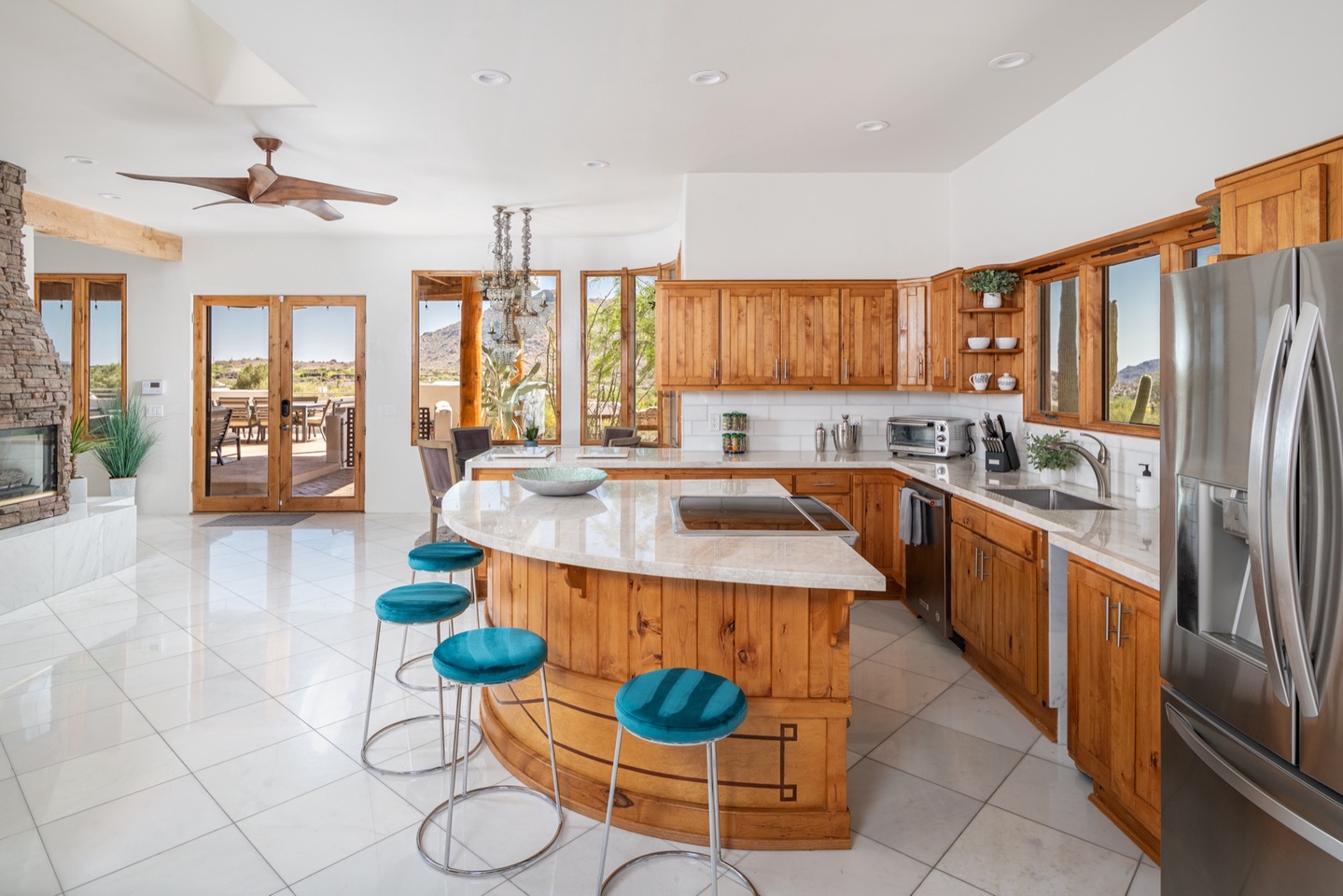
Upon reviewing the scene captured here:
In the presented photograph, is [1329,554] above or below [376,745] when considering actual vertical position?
above

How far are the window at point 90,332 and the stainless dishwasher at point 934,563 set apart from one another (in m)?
8.14

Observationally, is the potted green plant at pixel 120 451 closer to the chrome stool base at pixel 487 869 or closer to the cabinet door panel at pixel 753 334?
the cabinet door panel at pixel 753 334

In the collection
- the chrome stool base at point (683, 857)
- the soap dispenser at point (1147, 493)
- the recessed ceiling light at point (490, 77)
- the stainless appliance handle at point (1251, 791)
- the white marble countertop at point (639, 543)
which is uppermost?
the recessed ceiling light at point (490, 77)

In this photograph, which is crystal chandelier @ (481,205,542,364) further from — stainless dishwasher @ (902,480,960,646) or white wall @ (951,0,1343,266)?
white wall @ (951,0,1343,266)

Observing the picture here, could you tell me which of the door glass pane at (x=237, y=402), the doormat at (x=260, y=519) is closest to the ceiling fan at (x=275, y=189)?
the door glass pane at (x=237, y=402)

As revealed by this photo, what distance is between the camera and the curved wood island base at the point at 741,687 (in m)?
2.21

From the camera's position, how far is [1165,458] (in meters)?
1.83

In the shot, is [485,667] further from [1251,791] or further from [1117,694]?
[1117,694]

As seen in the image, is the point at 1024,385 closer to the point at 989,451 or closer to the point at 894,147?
the point at 989,451

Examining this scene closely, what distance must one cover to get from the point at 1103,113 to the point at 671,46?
2160 mm

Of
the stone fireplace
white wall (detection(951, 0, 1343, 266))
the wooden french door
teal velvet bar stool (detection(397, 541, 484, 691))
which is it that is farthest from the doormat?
white wall (detection(951, 0, 1343, 266))

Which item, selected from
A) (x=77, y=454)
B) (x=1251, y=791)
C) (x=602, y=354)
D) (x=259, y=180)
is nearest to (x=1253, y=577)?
(x=1251, y=791)

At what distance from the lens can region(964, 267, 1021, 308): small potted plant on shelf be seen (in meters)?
4.28

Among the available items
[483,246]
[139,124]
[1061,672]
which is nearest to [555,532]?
[1061,672]
